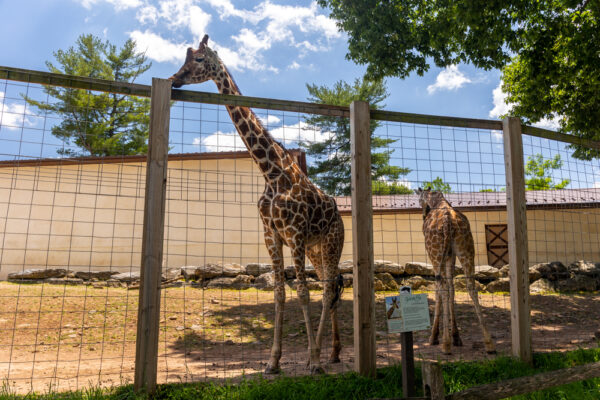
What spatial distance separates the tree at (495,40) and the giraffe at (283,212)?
18.8 feet

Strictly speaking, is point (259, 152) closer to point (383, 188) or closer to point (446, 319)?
point (446, 319)

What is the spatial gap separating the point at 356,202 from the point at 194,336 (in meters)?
5.32

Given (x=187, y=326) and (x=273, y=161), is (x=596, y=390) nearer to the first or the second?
(x=273, y=161)

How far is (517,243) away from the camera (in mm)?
5945

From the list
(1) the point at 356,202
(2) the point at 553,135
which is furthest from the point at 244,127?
(2) the point at 553,135

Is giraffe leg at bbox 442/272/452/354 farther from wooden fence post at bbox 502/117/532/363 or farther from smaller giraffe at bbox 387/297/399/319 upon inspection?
smaller giraffe at bbox 387/297/399/319

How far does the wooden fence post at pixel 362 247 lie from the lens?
495cm

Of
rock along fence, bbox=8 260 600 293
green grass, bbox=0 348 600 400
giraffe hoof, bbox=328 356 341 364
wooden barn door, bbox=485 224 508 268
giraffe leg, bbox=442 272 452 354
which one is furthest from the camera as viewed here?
wooden barn door, bbox=485 224 508 268

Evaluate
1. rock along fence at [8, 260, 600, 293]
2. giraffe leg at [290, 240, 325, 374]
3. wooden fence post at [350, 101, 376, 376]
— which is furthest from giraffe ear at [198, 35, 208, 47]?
rock along fence at [8, 260, 600, 293]

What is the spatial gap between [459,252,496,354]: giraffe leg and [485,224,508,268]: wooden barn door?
13.6 m

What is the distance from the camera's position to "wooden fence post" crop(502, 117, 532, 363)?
19.1ft

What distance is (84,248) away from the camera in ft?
53.5

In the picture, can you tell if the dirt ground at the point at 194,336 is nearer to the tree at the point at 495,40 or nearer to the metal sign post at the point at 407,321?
the metal sign post at the point at 407,321

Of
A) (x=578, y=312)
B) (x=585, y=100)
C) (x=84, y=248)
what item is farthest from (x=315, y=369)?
(x=84, y=248)
